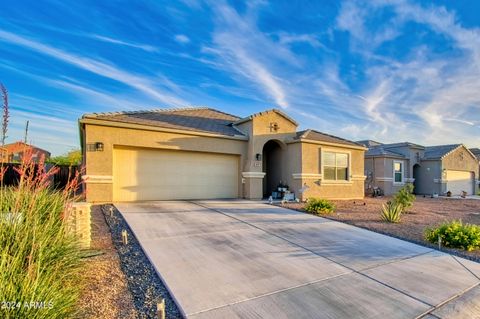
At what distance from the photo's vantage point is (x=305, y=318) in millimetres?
2883

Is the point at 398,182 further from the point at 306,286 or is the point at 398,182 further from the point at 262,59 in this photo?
the point at 306,286

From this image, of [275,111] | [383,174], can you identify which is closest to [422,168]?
[383,174]

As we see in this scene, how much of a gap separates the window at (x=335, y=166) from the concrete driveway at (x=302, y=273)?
24.0 feet

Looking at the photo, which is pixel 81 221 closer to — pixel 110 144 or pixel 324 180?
pixel 110 144

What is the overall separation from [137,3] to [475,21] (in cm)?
1339

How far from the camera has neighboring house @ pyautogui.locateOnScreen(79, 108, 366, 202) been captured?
1054 cm

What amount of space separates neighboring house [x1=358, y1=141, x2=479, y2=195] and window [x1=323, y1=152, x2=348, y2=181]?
7.70 metres

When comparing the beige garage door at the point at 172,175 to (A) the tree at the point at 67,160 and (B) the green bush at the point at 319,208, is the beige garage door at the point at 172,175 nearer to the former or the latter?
(B) the green bush at the point at 319,208

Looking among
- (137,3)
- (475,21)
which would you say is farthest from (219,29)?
(475,21)

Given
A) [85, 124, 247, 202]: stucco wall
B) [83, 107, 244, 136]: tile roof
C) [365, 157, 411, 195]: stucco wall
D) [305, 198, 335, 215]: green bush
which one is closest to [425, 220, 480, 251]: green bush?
[305, 198, 335, 215]: green bush

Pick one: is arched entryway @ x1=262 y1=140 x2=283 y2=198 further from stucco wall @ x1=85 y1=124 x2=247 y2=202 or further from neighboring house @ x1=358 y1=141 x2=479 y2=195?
neighboring house @ x1=358 y1=141 x2=479 y2=195

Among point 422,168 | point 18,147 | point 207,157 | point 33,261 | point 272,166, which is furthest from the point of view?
point 422,168

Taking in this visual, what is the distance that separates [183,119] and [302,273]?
11.4 metres

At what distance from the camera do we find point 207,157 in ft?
42.4
